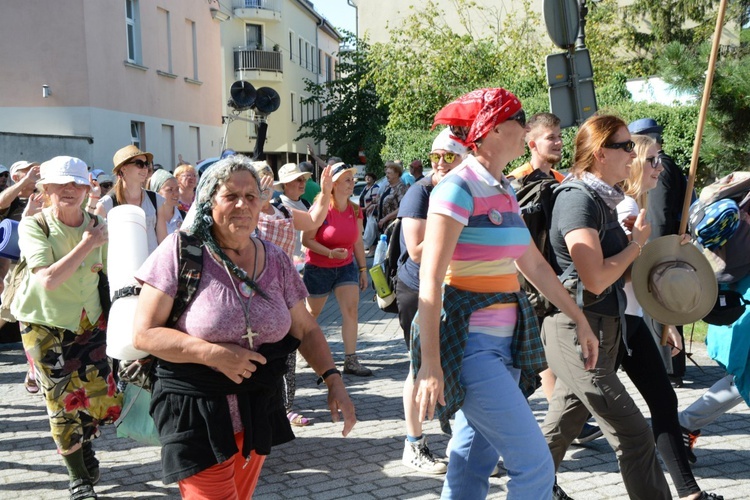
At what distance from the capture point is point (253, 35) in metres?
48.5

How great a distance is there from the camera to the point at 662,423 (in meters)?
4.37

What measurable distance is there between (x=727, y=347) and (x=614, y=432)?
3.65ft

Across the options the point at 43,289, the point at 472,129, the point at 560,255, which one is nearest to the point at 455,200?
the point at 472,129

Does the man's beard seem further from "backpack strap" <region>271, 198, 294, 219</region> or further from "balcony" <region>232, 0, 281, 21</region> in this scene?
"balcony" <region>232, 0, 281, 21</region>

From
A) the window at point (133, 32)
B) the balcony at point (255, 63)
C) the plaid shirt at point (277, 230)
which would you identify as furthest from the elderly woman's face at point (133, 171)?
the balcony at point (255, 63)

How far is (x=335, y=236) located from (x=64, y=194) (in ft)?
10.1

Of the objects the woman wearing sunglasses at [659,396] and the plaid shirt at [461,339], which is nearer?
the plaid shirt at [461,339]

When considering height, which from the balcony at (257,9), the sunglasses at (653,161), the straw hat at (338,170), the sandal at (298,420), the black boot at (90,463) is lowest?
the sandal at (298,420)

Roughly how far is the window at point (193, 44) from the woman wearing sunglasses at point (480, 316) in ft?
83.3

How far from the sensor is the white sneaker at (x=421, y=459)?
521cm

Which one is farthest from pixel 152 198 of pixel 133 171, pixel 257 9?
pixel 257 9

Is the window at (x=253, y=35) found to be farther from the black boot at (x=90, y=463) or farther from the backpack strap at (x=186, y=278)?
the backpack strap at (x=186, y=278)

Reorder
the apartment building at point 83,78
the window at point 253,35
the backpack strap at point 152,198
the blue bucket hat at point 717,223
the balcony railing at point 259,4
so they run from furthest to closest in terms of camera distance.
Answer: the window at point 253,35, the balcony railing at point 259,4, the apartment building at point 83,78, the backpack strap at point 152,198, the blue bucket hat at point 717,223

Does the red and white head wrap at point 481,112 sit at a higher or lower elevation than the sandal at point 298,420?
higher
